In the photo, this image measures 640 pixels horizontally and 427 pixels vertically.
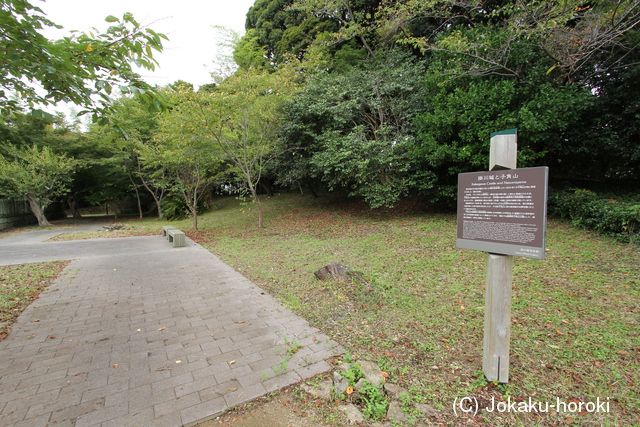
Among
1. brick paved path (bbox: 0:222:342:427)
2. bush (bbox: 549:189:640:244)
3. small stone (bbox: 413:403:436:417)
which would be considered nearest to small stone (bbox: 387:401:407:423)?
small stone (bbox: 413:403:436:417)

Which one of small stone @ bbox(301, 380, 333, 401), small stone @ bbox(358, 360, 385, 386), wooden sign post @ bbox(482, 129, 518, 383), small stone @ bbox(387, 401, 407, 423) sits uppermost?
wooden sign post @ bbox(482, 129, 518, 383)

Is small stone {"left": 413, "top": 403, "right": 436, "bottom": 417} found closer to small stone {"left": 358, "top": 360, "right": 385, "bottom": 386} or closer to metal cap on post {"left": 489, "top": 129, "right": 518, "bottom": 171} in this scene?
small stone {"left": 358, "top": 360, "right": 385, "bottom": 386}

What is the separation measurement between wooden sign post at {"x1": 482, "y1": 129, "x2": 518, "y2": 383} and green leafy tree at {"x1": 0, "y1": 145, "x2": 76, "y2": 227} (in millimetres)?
20005

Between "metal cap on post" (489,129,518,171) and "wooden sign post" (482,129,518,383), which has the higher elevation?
"metal cap on post" (489,129,518,171)

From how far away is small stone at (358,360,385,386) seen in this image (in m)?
2.37

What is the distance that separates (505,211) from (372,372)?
1.66 m

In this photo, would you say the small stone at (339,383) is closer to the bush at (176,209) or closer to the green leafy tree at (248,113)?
the green leafy tree at (248,113)

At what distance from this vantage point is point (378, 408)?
6.97ft

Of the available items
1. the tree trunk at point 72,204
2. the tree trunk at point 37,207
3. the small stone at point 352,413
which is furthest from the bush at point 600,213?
the tree trunk at point 72,204

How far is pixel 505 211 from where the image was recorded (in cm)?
221

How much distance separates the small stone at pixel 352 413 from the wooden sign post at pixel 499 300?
1.13m

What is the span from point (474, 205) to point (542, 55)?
8285mm

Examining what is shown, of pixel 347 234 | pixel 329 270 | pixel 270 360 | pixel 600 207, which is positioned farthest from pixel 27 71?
pixel 600 207

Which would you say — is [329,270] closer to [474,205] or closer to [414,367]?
[414,367]
